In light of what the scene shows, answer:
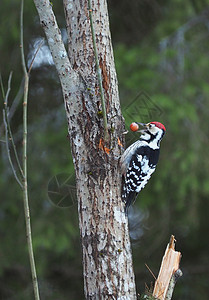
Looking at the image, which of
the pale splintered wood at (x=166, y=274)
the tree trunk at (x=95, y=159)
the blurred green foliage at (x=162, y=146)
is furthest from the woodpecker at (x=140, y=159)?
the blurred green foliage at (x=162, y=146)

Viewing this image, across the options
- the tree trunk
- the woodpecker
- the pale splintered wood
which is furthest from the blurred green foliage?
the pale splintered wood

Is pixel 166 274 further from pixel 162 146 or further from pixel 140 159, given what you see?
pixel 162 146

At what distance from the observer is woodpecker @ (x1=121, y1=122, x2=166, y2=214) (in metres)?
2.13

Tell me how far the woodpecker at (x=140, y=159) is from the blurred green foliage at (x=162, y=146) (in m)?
1.21

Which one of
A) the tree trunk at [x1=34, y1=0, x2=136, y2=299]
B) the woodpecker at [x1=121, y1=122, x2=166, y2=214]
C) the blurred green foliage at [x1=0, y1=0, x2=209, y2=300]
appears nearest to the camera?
the tree trunk at [x1=34, y1=0, x2=136, y2=299]

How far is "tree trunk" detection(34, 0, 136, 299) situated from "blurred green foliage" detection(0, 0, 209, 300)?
1773 millimetres

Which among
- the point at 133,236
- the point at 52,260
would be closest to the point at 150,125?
the point at 133,236

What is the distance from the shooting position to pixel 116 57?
4.18m

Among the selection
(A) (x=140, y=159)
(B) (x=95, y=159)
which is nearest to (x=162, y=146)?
(A) (x=140, y=159)

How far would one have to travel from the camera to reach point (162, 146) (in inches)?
160

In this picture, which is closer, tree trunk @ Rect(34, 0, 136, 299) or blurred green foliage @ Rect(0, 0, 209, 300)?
tree trunk @ Rect(34, 0, 136, 299)

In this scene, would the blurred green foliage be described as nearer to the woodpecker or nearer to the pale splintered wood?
the woodpecker

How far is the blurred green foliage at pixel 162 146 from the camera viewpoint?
4035mm

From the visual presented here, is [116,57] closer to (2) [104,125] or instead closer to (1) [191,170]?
(1) [191,170]
